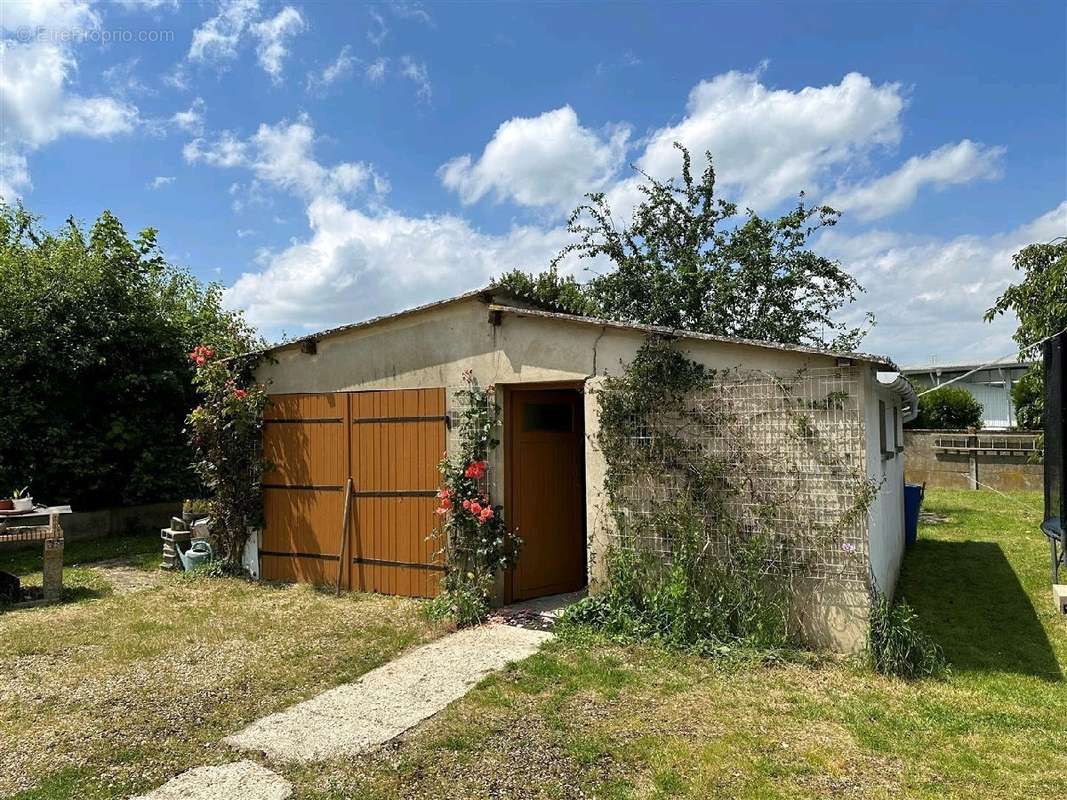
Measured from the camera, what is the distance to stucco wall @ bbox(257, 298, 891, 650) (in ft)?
16.1

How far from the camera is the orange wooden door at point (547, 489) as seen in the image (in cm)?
639

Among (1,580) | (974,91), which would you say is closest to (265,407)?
(1,580)

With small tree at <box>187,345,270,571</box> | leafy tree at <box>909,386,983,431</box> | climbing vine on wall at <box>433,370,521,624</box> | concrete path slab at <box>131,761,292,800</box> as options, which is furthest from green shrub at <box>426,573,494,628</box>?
leafy tree at <box>909,386,983,431</box>

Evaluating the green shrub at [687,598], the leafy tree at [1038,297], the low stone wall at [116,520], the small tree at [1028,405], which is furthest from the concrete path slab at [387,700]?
the small tree at [1028,405]

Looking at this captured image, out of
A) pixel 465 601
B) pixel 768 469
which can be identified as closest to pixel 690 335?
pixel 768 469

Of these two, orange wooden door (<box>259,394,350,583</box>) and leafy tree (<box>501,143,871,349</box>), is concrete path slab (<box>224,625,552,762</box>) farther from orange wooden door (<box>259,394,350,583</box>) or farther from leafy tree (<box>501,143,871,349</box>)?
leafy tree (<box>501,143,871,349</box>)

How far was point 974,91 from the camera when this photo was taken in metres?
8.45

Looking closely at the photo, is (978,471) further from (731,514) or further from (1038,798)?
(1038,798)

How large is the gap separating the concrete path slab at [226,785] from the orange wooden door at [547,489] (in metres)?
3.25

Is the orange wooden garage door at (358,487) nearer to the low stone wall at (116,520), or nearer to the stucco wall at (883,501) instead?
the stucco wall at (883,501)

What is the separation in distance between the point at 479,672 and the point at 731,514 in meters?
2.31

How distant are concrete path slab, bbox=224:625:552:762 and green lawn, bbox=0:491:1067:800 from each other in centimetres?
15

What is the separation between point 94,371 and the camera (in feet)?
34.4

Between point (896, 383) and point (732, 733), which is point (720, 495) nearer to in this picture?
point (732, 733)
